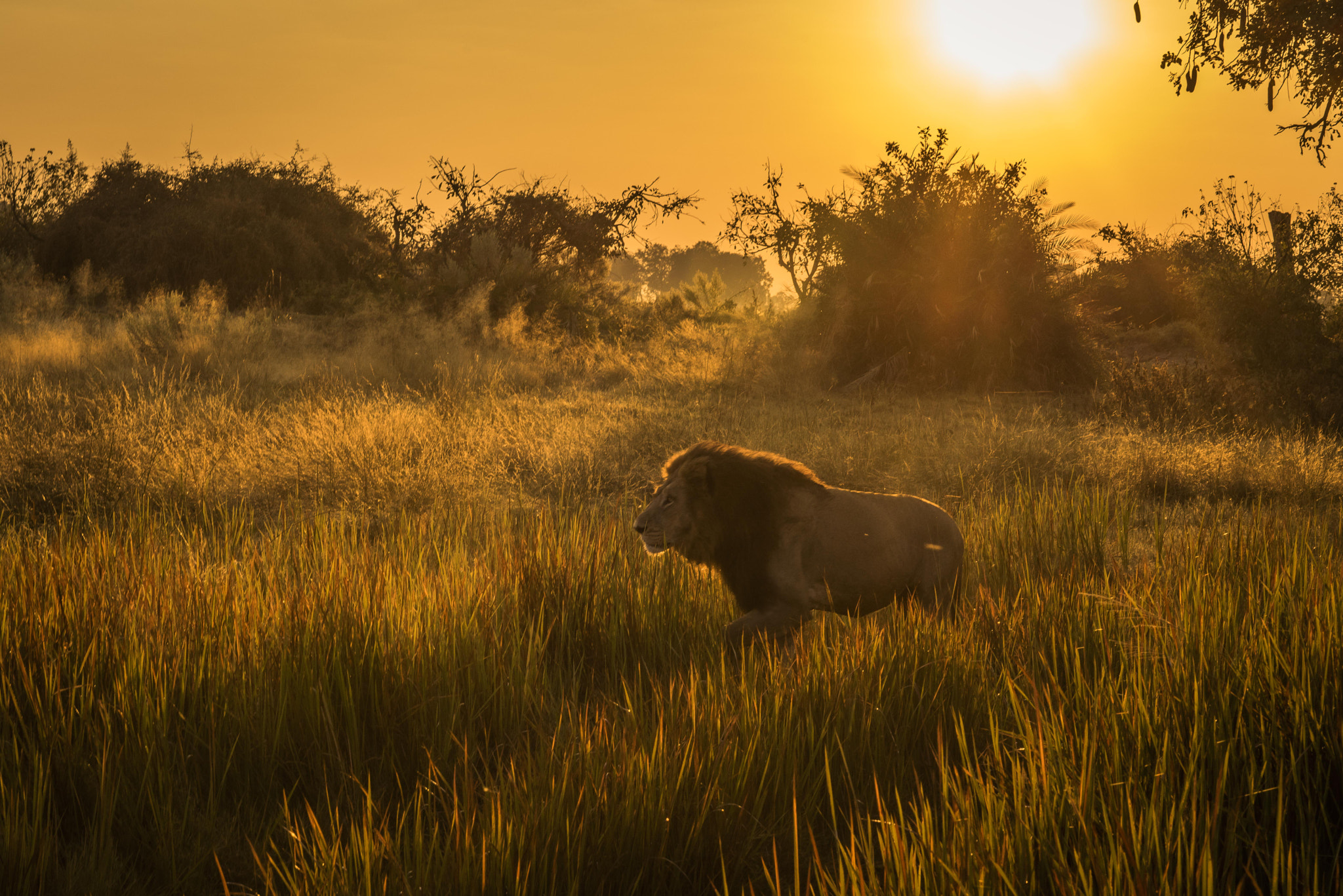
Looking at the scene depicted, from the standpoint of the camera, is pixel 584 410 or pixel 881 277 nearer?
→ pixel 584 410

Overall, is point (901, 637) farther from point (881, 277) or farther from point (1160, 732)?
point (881, 277)

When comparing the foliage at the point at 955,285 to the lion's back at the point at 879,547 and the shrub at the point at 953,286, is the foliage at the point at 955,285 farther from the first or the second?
the lion's back at the point at 879,547

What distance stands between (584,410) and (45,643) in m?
9.42

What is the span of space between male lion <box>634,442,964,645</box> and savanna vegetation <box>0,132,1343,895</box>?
209 mm


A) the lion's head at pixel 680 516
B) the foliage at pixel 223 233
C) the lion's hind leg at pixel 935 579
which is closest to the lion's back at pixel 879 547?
the lion's hind leg at pixel 935 579

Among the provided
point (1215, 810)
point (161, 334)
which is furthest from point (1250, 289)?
point (161, 334)

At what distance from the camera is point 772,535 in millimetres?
3693

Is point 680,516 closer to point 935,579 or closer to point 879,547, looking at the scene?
point 879,547

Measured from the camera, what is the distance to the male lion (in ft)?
11.9

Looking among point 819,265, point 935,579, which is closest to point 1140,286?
point 819,265

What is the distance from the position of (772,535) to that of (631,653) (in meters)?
0.83

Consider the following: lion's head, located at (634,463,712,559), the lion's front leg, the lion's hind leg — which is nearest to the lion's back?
the lion's hind leg

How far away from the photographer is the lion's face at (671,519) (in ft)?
11.9

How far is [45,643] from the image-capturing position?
290 cm
